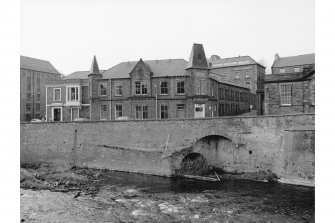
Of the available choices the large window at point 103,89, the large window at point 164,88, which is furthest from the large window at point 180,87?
the large window at point 103,89

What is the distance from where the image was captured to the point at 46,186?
21.5m

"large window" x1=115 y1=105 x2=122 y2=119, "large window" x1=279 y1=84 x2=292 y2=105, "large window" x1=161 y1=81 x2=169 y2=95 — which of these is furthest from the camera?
"large window" x1=115 y1=105 x2=122 y2=119

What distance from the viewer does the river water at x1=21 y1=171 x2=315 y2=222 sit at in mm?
15078

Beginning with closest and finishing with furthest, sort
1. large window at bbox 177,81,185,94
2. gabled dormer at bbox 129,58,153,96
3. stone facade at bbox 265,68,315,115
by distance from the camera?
stone facade at bbox 265,68,315,115
large window at bbox 177,81,185,94
gabled dormer at bbox 129,58,153,96

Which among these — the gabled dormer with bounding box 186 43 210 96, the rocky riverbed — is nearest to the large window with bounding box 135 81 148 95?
the gabled dormer with bounding box 186 43 210 96

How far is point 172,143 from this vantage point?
26484 mm

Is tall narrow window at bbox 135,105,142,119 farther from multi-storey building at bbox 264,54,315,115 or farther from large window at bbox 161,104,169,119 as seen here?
multi-storey building at bbox 264,54,315,115

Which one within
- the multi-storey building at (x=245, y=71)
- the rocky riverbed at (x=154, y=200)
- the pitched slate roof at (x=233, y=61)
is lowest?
the rocky riverbed at (x=154, y=200)

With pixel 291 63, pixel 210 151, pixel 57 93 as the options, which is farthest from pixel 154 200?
pixel 291 63

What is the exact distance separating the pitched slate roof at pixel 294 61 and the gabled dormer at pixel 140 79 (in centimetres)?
3250

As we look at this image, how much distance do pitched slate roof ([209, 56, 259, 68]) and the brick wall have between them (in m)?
34.7

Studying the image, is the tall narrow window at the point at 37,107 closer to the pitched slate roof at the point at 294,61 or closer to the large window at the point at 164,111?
the large window at the point at 164,111

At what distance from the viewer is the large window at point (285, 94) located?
27828 millimetres
